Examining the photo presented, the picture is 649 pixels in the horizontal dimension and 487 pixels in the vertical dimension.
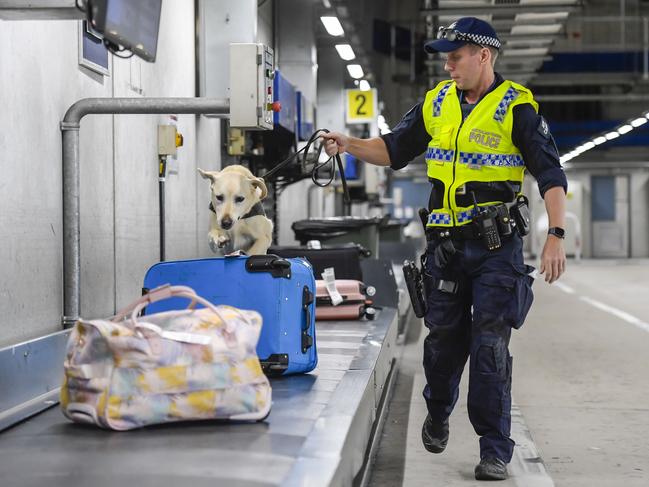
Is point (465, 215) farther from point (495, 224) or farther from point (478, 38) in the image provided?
point (478, 38)

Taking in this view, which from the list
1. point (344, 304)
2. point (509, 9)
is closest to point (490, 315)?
point (344, 304)

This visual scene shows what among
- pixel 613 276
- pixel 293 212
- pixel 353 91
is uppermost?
pixel 353 91

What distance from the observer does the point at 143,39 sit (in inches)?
150

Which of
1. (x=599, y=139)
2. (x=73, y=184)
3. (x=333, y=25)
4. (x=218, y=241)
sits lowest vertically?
(x=218, y=241)

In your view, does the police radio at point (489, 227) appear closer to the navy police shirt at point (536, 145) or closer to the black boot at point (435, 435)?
the navy police shirt at point (536, 145)

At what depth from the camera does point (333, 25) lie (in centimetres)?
1031

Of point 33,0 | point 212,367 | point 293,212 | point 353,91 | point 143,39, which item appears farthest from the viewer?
point 353,91

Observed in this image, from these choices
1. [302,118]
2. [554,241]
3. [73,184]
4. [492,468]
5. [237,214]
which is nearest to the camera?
[554,241]

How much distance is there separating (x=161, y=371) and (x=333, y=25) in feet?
25.7

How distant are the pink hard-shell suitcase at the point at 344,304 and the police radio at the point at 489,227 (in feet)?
9.09

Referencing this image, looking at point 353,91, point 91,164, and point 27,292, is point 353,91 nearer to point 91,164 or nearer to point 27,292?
point 91,164

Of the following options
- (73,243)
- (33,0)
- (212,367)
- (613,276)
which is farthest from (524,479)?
(613,276)

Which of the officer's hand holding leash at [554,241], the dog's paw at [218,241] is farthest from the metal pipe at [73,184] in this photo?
the officer's hand holding leash at [554,241]

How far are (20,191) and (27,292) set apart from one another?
1.33ft
